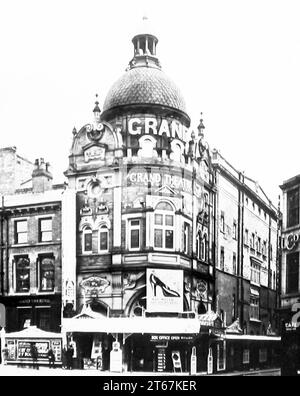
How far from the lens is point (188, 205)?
50.9 ft

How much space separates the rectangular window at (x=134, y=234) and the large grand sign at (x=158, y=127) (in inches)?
93.4

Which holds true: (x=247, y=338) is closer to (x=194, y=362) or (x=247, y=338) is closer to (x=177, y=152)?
(x=194, y=362)

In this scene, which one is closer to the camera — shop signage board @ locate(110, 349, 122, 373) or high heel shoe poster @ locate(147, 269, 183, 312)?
shop signage board @ locate(110, 349, 122, 373)

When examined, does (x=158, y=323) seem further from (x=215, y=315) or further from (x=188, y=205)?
(x=188, y=205)

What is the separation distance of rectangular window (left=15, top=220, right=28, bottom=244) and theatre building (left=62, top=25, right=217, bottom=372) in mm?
1397

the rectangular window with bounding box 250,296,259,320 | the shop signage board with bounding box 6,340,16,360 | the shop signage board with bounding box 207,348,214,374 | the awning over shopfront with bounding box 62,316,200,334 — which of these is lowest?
the shop signage board with bounding box 207,348,214,374

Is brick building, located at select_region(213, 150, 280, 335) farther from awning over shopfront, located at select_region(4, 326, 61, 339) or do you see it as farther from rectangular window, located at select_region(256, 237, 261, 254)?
awning over shopfront, located at select_region(4, 326, 61, 339)

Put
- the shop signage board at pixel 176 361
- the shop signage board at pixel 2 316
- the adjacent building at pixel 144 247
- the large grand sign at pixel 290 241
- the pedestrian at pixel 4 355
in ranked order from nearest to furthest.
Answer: the shop signage board at pixel 176 361 → the adjacent building at pixel 144 247 → the pedestrian at pixel 4 355 → the shop signage board at pixel 2 316 → the large grand sign at pixel 290 241

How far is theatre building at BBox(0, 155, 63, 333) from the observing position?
648 inches

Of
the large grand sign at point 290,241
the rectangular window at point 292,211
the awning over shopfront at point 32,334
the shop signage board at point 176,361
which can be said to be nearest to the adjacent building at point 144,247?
the shop signage board at point 176,361

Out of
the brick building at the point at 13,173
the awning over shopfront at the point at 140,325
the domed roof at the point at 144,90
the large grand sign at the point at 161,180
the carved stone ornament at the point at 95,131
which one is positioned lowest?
the awning over shopfront at the point at 140,325

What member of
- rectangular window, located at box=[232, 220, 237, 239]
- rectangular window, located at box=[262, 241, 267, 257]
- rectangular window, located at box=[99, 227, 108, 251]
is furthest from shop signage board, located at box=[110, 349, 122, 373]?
rectangular window, located at box=[262, 241, 267, 257]

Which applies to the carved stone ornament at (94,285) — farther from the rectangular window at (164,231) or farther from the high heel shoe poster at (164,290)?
the rectangular window at (164,231)

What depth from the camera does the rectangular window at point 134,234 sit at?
51.9 feet
